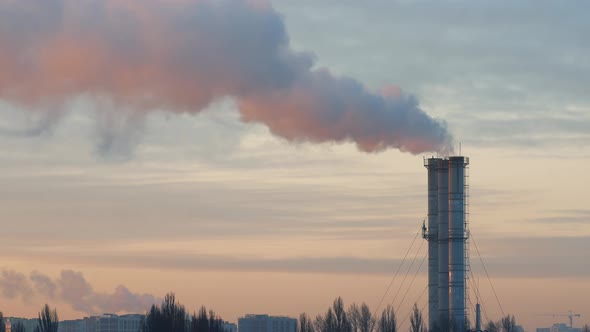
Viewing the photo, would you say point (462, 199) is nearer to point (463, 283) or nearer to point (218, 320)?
point (463, 283)

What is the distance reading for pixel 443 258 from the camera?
123500mm

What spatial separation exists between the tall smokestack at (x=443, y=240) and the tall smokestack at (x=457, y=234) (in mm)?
481

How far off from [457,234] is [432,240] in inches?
177

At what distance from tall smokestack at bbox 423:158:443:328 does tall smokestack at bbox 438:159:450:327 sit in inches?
42.5

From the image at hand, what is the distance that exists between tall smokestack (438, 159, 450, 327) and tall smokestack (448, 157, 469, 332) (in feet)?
1.58

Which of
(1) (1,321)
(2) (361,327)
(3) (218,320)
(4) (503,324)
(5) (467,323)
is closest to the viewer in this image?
(1) (1,321)

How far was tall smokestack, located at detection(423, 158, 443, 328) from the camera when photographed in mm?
124738

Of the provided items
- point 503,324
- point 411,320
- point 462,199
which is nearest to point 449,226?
point 462,199

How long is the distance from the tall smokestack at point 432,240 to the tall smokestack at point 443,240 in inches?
42.5

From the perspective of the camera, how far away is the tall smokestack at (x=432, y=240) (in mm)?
124738

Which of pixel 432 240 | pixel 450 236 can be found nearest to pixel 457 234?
pixel 450 236

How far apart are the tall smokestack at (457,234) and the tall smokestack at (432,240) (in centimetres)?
245

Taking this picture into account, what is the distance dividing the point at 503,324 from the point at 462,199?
24.5m

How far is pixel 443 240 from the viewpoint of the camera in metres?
123
